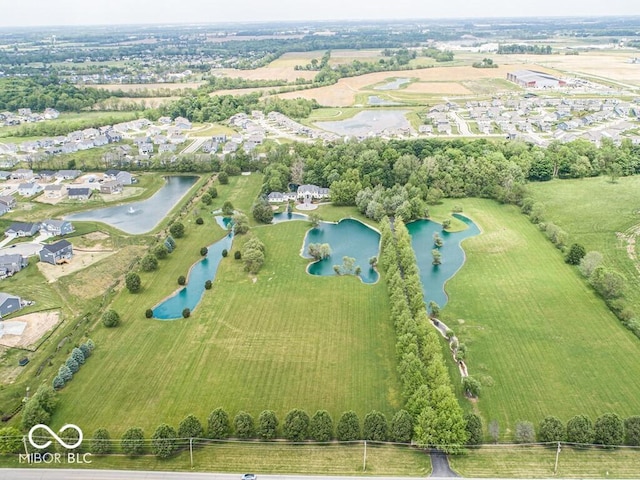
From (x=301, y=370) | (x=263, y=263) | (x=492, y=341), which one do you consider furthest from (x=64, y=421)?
(x=492, y=341)

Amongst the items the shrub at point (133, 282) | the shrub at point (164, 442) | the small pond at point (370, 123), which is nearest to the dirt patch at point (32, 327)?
the shrub at point (133, 282)

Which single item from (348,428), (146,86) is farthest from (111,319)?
(146,86)

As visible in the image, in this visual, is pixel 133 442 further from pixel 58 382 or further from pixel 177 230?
pixel 177 230

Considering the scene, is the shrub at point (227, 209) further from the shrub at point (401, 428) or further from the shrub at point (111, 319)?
the shrub at point (401, 428)

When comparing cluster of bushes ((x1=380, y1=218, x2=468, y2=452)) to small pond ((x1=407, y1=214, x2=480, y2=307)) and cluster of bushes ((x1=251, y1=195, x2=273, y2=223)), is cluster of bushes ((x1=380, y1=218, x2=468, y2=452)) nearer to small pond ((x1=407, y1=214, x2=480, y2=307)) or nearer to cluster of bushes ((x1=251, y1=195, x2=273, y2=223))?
small pond ((x1=407, y1=214, x2=480, y2=307))

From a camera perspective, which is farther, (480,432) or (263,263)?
(263,263)

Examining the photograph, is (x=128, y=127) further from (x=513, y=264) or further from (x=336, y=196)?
(x=513, y=264)
